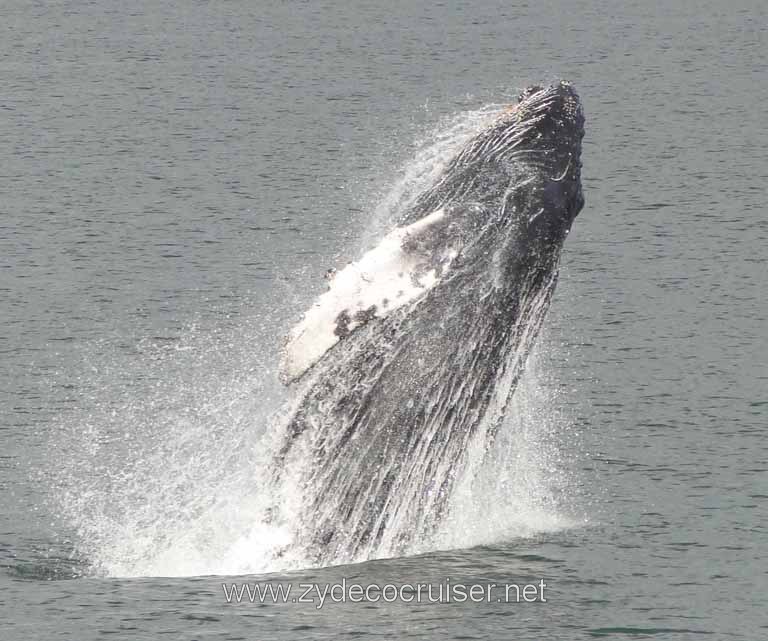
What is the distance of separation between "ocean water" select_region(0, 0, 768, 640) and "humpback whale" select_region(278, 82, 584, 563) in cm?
62

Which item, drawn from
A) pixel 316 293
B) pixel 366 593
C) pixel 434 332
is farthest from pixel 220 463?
pixel 316 293

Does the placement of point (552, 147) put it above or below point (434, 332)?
above

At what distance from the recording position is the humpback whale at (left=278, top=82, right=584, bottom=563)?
53.7ft

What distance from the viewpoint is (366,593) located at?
53.6ft

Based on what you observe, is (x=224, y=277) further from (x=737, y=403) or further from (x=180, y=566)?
(x=180, y=566)

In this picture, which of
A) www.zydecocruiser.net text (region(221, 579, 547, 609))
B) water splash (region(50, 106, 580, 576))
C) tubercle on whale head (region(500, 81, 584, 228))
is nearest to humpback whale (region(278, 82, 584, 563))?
tubercle on whale head (region(500, 81, 584, 228))

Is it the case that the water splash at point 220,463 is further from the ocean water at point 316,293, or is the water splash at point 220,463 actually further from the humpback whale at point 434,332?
the humpback whale at point 434,332

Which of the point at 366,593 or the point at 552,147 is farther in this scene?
the point at 552,147

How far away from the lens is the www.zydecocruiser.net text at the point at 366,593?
16.3 metres

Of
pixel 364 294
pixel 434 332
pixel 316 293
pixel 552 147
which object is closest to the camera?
pixel 364 294

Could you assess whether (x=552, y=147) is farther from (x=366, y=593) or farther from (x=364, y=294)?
(x=366, y=593)

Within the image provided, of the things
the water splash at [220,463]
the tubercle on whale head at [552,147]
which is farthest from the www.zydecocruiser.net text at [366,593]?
the tubercle on whale head at [552,147]

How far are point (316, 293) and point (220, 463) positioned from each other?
31.2 ft

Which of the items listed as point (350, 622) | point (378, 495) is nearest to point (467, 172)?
point (378, 495)
